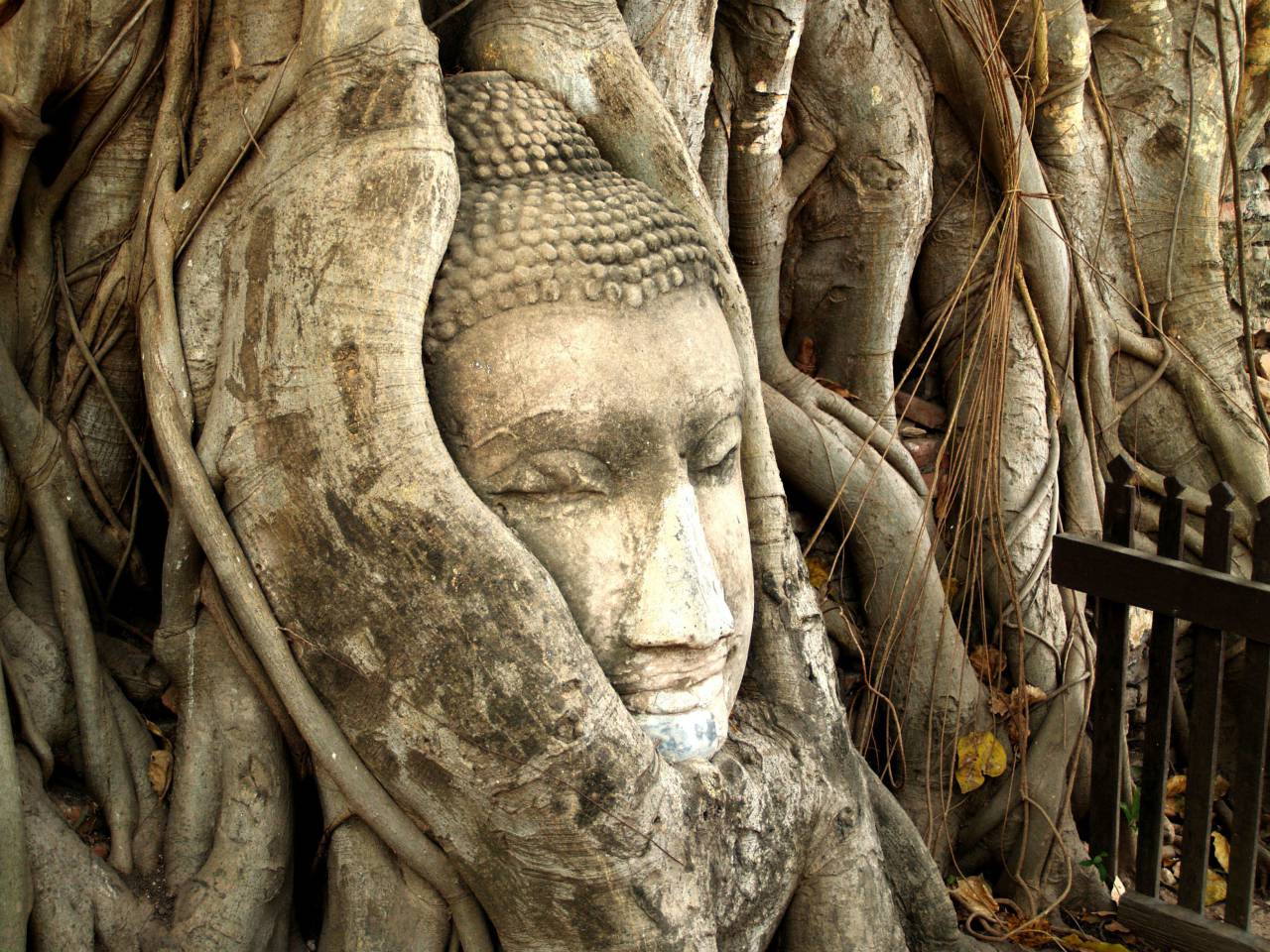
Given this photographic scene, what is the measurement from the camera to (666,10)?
306cm

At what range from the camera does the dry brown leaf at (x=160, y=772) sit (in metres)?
2.33

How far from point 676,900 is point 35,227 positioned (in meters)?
1.64

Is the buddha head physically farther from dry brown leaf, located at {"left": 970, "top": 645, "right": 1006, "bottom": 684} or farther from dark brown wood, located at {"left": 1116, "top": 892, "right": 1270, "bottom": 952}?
dry brown leaf, located at {"left": 970, "top": 645, "right": 1006, "bottom": 684}

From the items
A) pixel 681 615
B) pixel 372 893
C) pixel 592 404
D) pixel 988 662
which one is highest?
pixel 592 404

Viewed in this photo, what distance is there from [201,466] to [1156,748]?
2463mm

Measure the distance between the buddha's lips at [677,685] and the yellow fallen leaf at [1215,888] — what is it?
2.57m

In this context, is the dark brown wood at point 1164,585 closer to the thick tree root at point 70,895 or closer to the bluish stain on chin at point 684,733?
the bluish stain on chin at point 684,733

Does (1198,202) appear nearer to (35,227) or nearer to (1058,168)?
(1058,168)

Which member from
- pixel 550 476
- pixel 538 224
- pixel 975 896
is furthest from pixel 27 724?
pixel 975 896

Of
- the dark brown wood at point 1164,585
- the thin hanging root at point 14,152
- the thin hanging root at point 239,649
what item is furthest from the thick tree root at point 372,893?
the dark brown wood at point 1164,585

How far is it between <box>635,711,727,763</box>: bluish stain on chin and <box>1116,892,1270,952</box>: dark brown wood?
62.8 inches

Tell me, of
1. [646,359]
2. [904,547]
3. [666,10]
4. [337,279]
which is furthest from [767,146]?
[337,279]

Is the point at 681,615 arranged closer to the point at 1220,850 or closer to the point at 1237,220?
the point at 1237,220

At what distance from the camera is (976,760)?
3.74 meters
